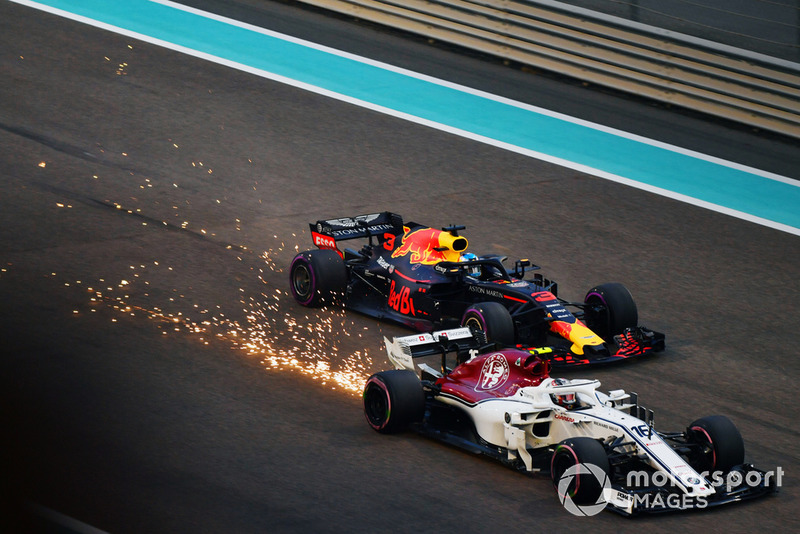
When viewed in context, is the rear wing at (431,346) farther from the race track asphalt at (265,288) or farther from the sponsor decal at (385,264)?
the sponsor decal at (385,264)

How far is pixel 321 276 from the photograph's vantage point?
44.2 feet

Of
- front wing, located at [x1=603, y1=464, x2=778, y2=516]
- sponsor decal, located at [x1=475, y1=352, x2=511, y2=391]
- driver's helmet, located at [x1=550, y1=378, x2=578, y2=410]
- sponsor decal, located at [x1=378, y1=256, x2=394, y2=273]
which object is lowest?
front wing, located at [x1=603, y1=464, x2=778, y2=516]

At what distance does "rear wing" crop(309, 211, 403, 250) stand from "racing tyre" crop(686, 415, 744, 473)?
5269 mm

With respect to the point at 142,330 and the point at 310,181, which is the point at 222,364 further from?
the point at 310,181

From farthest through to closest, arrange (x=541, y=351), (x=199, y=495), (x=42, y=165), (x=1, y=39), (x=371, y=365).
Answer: (x=1, y=39) → (x=42, y=165) → (x=371, y=365) → (x=541, y=351) → (x=199, y=495)

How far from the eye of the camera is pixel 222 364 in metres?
12.1

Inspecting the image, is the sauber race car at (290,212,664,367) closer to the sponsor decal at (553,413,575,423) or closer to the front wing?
the sponsor decal at (553,413,575,423)

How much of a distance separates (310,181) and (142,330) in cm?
531

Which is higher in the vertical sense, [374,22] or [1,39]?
[374,22]

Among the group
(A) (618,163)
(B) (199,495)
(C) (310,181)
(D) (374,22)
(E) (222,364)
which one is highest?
(D) (374,22)

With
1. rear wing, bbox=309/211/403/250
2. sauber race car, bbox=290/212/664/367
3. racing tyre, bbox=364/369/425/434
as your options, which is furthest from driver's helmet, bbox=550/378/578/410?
rear wing, bbox=309/211/403/250

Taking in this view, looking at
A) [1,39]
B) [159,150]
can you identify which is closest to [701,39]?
[159,150]

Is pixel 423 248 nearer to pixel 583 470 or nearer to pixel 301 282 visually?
pixel 301 282

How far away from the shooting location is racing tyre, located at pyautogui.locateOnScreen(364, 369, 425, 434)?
407 inches
